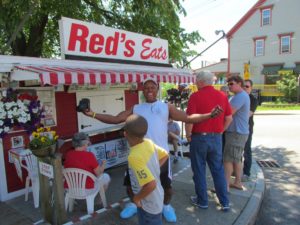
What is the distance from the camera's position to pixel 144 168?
217cm

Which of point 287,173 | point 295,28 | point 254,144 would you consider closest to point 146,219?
point 287,173

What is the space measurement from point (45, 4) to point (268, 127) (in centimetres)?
964

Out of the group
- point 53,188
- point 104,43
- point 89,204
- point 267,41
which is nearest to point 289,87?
point 267,41

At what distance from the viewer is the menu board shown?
5.50 m

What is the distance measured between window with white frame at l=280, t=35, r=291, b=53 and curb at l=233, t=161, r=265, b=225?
23.3 meters

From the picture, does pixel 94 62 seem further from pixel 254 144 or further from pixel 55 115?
pixel 254 144

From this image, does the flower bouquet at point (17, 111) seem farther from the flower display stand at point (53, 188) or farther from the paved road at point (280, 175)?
the paved road at point (280, 175)

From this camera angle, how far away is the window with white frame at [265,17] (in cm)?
2575

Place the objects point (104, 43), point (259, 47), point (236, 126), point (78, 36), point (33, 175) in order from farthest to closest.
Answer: point (259, 47)
point (104, 43)
point (78, 36)
point (236, 126)
point (33, 175)

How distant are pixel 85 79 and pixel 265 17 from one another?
26222 mm

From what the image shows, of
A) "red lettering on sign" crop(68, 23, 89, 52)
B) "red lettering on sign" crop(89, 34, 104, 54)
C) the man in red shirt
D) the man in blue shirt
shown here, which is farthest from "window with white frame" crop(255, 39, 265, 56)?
the man in red shirt

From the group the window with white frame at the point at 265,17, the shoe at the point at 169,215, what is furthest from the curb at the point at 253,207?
the window with white frame at the point at 265,17

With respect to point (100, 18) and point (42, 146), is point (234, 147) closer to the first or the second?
point (42, 146)

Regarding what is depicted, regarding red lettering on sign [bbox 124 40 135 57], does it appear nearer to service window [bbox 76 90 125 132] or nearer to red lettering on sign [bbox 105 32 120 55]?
red lettering on sign [bbox 105 32 120 55]
